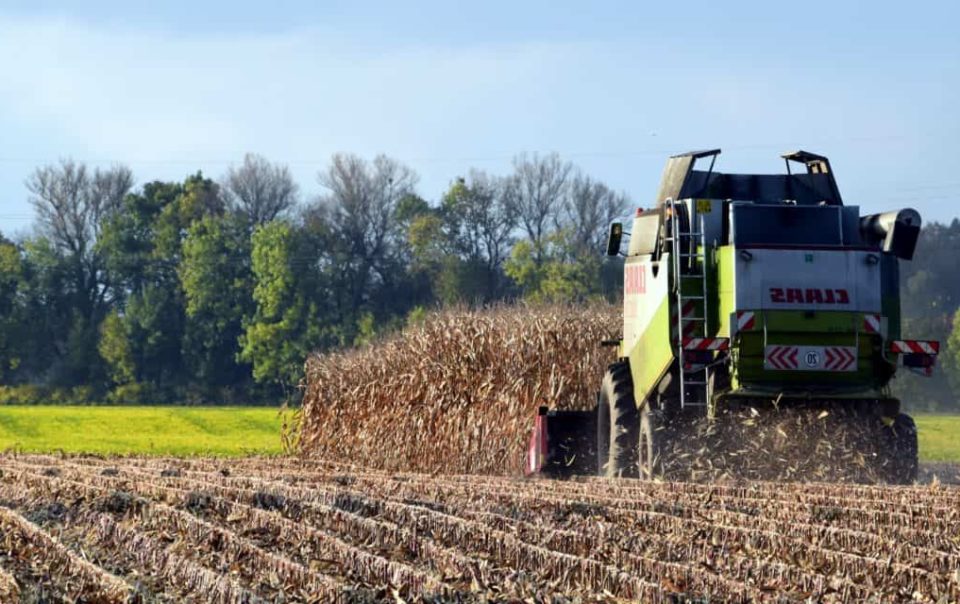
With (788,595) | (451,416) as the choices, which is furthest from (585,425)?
(788,595)

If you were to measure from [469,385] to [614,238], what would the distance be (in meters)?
4.73

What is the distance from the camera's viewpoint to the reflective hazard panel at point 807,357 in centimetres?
1447

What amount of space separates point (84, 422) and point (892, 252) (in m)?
29.4

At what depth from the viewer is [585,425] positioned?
17828 millimetres

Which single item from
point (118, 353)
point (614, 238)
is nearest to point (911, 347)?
point (614, 238)

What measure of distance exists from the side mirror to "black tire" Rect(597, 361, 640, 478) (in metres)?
1.18

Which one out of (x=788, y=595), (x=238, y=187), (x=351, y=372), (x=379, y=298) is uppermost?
(x=238, y=187)

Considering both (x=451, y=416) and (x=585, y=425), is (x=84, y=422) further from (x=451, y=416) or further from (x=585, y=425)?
(x=585, y=425)

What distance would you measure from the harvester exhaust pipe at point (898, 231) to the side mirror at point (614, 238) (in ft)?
8.68

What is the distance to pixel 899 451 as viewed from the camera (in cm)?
1523

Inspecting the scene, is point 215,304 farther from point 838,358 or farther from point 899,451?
point 838,358

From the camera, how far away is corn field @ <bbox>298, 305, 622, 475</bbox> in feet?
64.4

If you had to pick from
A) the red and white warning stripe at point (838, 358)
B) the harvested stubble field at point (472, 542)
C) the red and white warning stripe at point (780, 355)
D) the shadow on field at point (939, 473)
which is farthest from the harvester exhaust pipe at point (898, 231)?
the shadow on field at point (939, 473)

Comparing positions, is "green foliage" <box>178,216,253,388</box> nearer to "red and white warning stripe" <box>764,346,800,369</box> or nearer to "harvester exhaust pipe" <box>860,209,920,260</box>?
"harvester exhaust pipe" <box>860,209,920,260</box>
